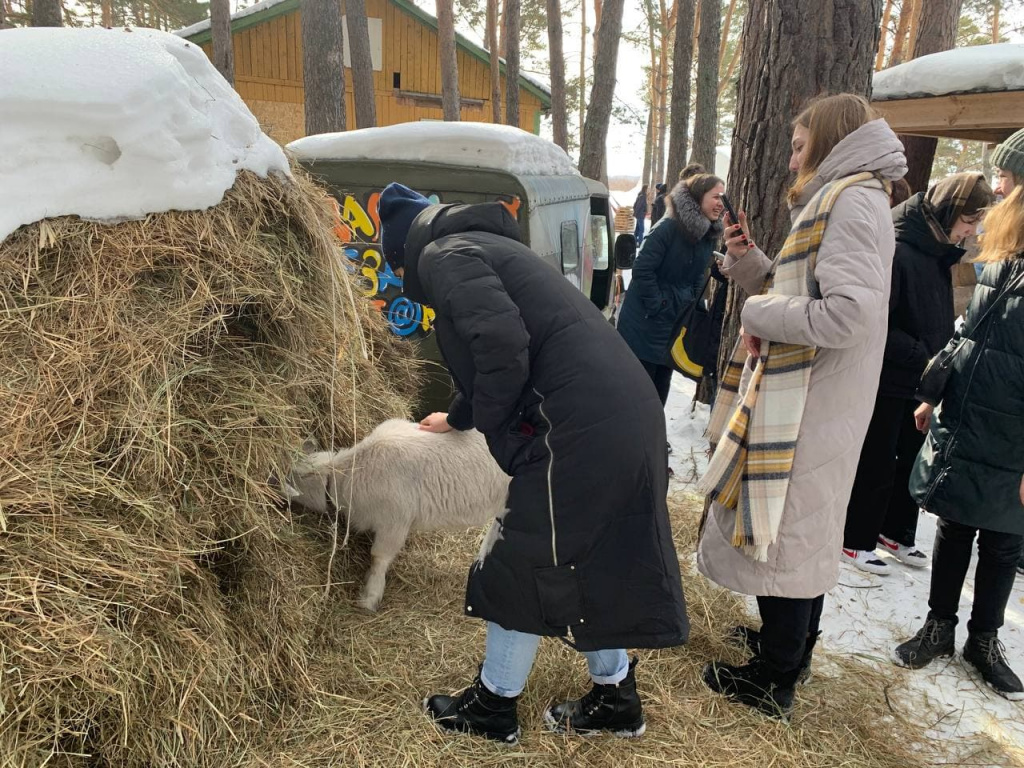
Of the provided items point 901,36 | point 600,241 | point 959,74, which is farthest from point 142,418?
point 901,36

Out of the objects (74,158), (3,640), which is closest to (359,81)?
(74,158)

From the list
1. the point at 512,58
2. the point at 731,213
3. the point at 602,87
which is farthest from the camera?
the point at 512,58

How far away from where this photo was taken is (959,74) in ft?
17.4

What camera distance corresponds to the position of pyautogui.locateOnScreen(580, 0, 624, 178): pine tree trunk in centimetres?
1098

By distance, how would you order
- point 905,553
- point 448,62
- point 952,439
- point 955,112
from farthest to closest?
point 448,62 < point 955,112 < point 905,553 < point 952,439

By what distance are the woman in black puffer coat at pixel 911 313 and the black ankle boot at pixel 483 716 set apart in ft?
7.89

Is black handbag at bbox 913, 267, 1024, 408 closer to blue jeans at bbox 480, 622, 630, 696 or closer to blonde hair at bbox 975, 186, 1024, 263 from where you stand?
blonde hair at bbox 975, 186, 1024, 263

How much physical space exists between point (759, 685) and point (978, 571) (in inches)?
45.1

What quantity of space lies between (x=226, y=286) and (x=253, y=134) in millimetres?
662

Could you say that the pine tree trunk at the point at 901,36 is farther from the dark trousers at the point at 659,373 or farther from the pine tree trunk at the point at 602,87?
the dark trousers at the point at 659,373

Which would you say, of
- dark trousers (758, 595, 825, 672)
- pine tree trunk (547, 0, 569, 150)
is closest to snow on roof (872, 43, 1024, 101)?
dark trousers (758, 595, 825, 672)

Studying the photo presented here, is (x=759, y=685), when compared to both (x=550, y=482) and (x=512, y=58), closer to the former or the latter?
(x=550, y=482)

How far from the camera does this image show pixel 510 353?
1890 mm

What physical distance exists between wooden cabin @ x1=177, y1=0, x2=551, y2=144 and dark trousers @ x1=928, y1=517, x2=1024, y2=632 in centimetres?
1718
